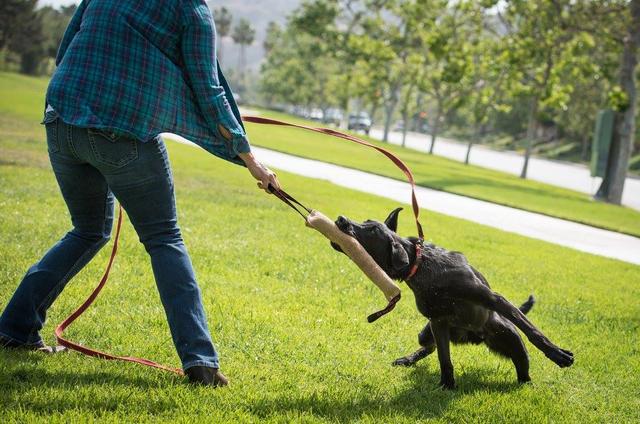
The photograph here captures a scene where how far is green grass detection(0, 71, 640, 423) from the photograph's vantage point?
3.58 metres

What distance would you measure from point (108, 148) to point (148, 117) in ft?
0.82

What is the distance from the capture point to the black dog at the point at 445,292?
390 cm

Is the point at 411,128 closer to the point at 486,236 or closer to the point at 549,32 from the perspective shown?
the point at 549,32

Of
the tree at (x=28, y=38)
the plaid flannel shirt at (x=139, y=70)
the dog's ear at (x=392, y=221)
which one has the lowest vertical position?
the dog's ear at (x=392, y=221)

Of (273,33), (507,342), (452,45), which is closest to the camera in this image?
(507,342)

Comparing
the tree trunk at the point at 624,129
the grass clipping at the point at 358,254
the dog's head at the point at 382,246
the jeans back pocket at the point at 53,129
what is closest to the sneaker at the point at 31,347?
the jeans back pocket at the point at 53,129

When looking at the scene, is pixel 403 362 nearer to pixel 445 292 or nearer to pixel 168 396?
pixel 445 292

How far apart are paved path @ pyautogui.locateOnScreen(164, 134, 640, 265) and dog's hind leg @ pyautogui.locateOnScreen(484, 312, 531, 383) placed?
6.82m

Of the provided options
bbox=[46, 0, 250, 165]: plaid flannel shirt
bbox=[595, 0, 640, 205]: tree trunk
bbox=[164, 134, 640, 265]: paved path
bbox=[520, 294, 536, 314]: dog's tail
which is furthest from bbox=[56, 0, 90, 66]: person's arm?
bbox=[595, 0, 640, 205]: tree trunk

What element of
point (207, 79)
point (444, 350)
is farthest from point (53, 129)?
point (444, 350)

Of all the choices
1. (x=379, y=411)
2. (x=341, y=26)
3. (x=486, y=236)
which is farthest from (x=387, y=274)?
(x=341, y=26)

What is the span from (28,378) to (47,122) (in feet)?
4.40

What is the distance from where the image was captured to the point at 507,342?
172 inches

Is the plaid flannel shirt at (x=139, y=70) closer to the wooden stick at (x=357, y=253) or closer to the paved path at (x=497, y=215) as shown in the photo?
the wooden stick at (x=357, y=253)
